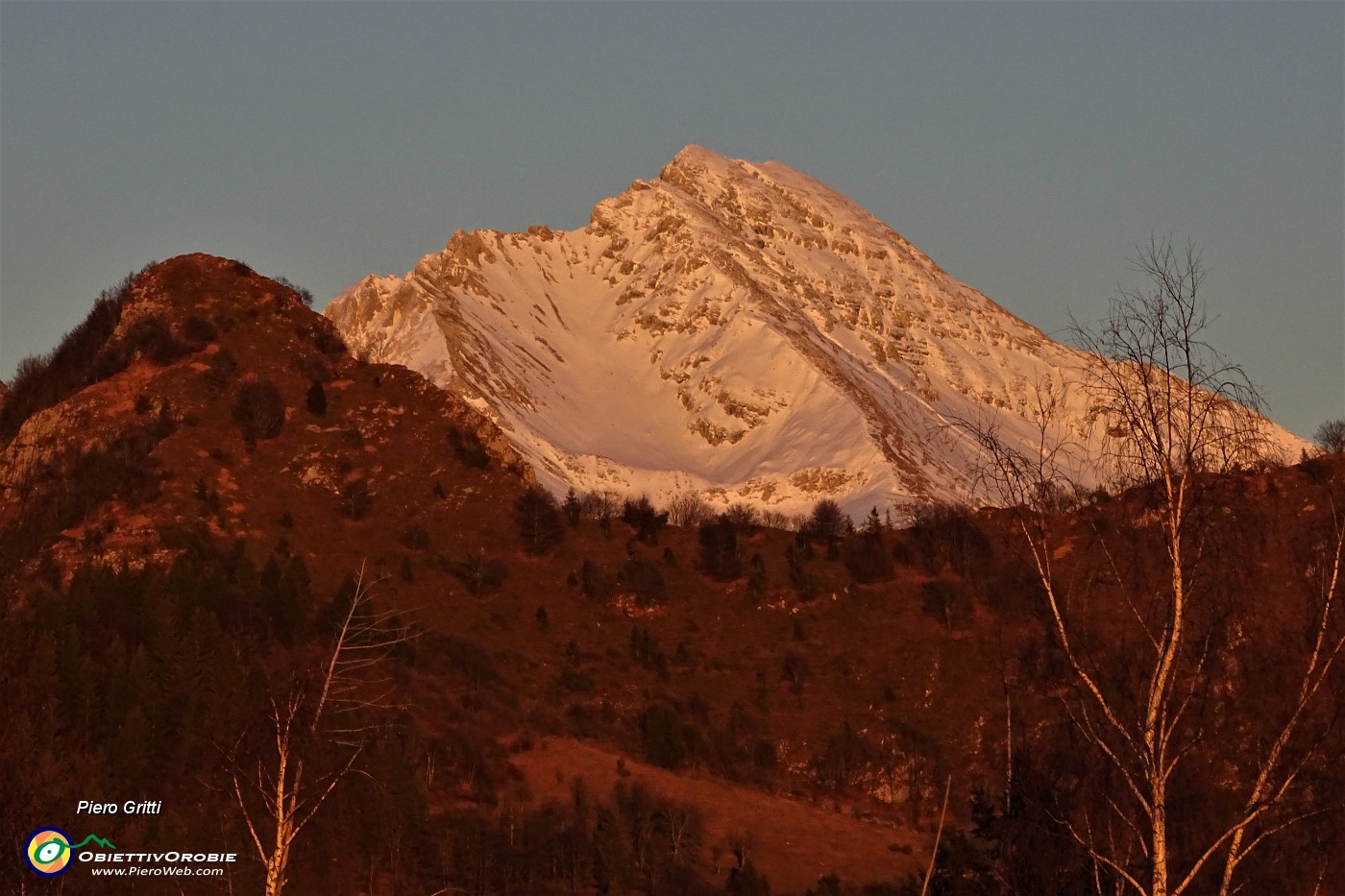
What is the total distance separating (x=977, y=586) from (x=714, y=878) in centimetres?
3776

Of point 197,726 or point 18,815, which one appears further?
point 197,726

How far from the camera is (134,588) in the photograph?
76875mm

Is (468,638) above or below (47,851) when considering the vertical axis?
above

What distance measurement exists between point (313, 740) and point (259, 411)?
8485 centimetres

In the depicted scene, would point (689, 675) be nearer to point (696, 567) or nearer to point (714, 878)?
point (696, 567)

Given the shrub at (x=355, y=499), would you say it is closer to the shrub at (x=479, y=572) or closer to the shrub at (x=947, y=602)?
the shrub at (x=479, y=572)

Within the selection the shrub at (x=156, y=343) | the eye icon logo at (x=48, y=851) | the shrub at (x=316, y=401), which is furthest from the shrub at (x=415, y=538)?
the eye icon logo at (x=48, y=851)

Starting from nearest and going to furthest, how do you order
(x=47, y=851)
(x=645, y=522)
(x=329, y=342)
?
(x=47, y=851) → (x=645, y=522) → (x=329, y=342)

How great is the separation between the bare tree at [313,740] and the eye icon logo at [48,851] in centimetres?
348

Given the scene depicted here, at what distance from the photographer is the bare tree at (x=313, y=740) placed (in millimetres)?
21234

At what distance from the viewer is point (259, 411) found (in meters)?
106

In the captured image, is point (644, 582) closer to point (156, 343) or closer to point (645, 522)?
point (645, 522)

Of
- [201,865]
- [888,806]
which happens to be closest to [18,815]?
[201,865]

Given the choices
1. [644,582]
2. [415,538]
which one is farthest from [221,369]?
[644,582]
